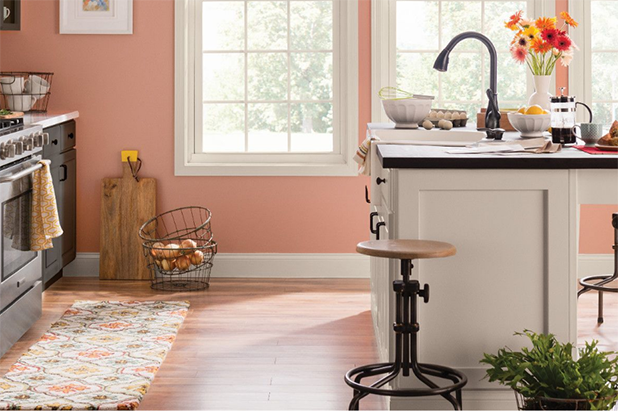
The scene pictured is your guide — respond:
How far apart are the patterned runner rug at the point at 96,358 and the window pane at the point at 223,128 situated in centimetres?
119

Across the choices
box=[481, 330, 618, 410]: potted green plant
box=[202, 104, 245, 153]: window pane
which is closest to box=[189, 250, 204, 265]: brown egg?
box=[202, 104, 245, 153]: window pane

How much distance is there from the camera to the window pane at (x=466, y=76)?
557 centimetres

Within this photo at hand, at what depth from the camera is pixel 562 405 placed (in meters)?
2.77

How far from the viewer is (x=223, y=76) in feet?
18.5

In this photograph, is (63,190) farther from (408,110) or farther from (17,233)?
(408,110)

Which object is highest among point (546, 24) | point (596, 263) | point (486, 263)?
point (546, 24)

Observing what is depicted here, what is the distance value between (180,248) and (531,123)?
7.51 feet

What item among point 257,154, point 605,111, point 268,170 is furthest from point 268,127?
point 605,111

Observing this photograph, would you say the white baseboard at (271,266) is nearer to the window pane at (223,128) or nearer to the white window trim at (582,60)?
the window pane at (223,128)

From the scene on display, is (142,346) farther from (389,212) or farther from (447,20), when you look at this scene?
(447,20)

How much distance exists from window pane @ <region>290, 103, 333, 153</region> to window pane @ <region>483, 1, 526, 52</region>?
1077mm

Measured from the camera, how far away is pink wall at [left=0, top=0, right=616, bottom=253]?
555 cm

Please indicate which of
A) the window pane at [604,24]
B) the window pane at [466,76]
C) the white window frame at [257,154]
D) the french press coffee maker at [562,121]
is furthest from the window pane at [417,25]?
the french press coffee maker at [562,121]

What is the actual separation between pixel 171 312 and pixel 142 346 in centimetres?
62
